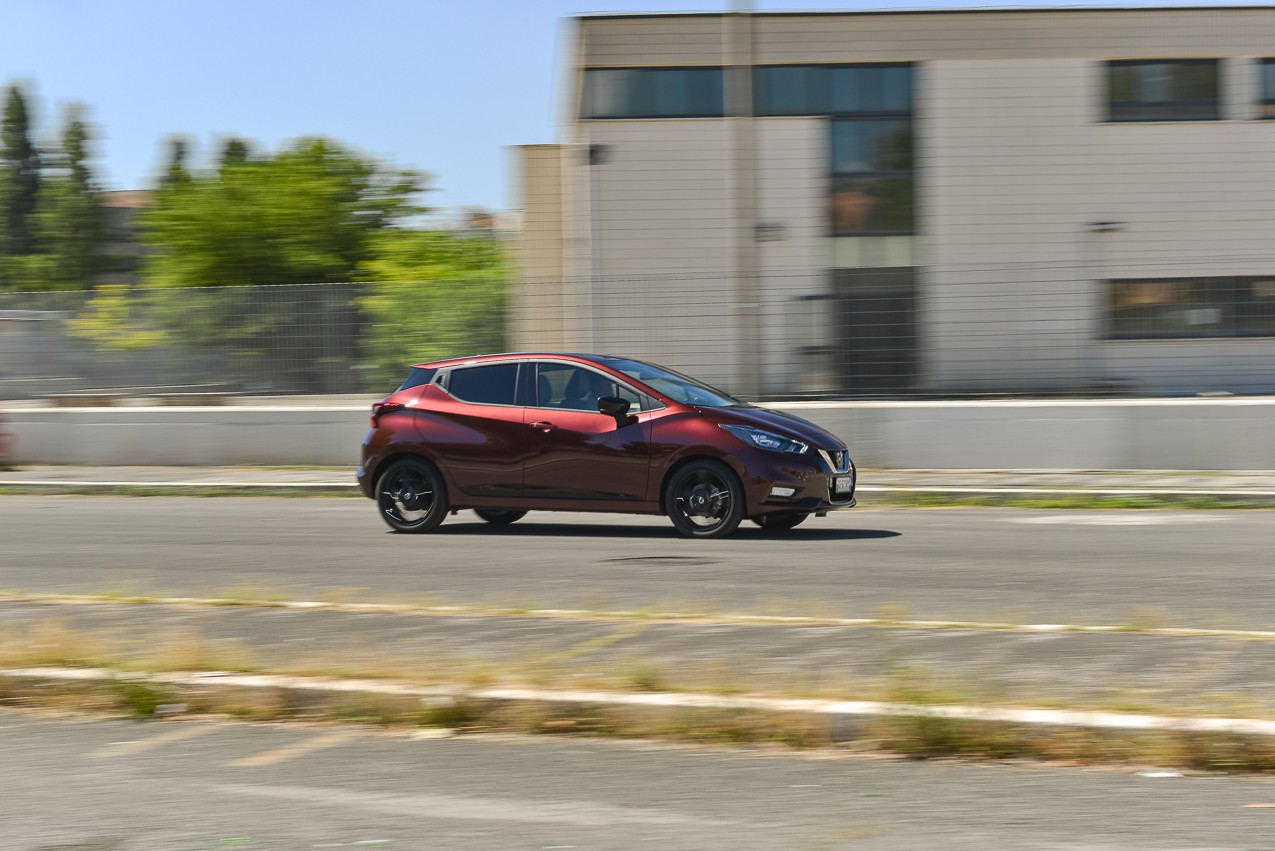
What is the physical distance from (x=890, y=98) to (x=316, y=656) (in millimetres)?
20256

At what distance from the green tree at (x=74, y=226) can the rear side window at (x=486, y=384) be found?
7252cm

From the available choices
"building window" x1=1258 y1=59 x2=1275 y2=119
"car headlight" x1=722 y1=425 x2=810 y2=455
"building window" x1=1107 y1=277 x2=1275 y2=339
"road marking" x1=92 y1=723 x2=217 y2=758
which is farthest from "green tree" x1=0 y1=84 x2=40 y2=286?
"road marking" x1=92 y1=723 x2=217 y2=758

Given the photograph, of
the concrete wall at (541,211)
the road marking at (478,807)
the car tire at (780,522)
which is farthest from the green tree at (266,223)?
the road marking at (478,807)

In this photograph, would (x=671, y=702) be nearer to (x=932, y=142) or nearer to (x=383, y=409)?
(x=383, y=409)

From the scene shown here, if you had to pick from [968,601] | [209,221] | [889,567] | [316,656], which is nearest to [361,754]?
[316,656]

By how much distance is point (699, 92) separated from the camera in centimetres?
2466

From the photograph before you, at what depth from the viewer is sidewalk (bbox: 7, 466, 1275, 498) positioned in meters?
15.6

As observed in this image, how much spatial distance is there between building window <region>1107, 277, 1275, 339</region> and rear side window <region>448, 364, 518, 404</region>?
9.66m

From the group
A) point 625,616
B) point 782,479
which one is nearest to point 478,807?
point 625,616

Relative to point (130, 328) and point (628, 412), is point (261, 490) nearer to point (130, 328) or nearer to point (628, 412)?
point (130, 328)

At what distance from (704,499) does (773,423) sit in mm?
827

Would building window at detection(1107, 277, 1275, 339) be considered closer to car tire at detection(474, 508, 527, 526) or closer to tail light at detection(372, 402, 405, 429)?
car tire at detection(474, 508, 527, 526)

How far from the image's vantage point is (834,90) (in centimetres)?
2478

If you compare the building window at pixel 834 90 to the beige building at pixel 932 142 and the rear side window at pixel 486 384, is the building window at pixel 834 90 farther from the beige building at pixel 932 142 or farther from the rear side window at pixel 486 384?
the rear side window at pixel 486 384
